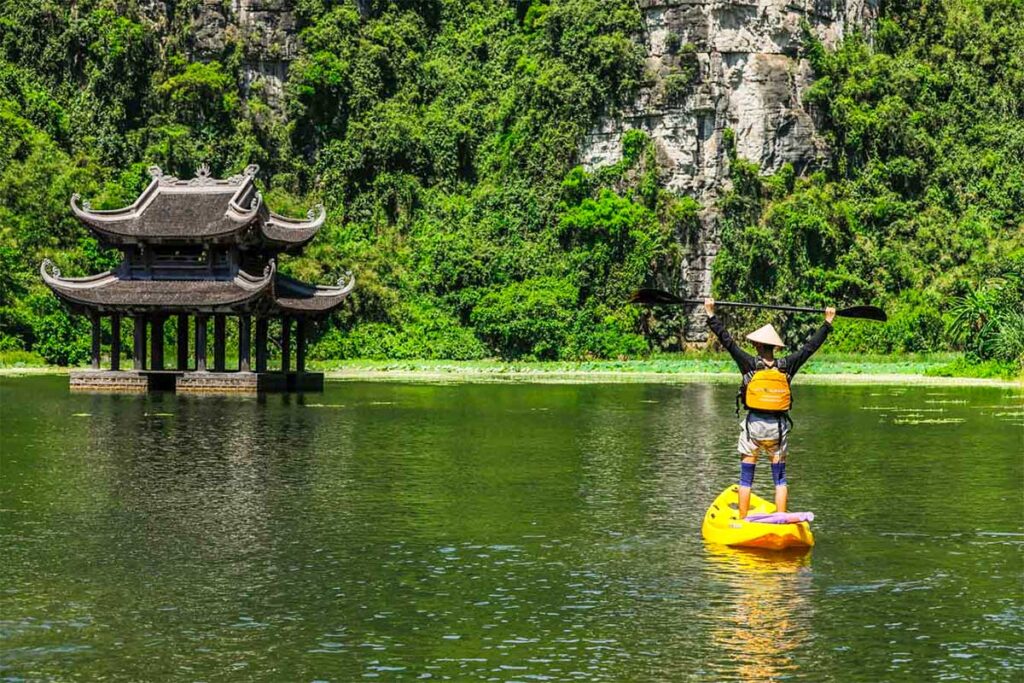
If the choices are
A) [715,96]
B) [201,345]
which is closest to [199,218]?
[201,345]

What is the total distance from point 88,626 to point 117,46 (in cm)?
7277

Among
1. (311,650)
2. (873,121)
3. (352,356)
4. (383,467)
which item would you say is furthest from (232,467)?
(873,121)

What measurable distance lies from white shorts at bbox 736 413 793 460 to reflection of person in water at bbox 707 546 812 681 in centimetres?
99

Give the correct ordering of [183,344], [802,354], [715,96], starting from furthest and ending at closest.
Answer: [715,96]
[183,344]
[802,354]

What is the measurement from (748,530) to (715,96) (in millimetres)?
63826

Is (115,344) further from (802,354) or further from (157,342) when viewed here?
(802,354)

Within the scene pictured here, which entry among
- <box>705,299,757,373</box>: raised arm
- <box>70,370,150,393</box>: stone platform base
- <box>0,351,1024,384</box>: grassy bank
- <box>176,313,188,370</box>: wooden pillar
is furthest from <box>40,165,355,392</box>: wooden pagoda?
<box>705,299,757,373</box>: raised arm

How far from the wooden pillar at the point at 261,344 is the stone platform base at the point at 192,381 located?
3.73 ft

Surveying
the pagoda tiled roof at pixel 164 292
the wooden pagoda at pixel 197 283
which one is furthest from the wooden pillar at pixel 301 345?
the pagoda tiled roof at pixel 164 292

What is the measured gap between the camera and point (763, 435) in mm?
15281

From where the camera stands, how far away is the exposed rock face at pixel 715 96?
7650 centimetres

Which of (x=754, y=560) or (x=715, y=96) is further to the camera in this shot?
(x=715, y=96)

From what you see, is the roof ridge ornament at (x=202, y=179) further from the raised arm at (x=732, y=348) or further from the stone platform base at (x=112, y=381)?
the raised arm at (x=732, y=348)

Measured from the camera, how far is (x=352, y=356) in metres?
70.6
